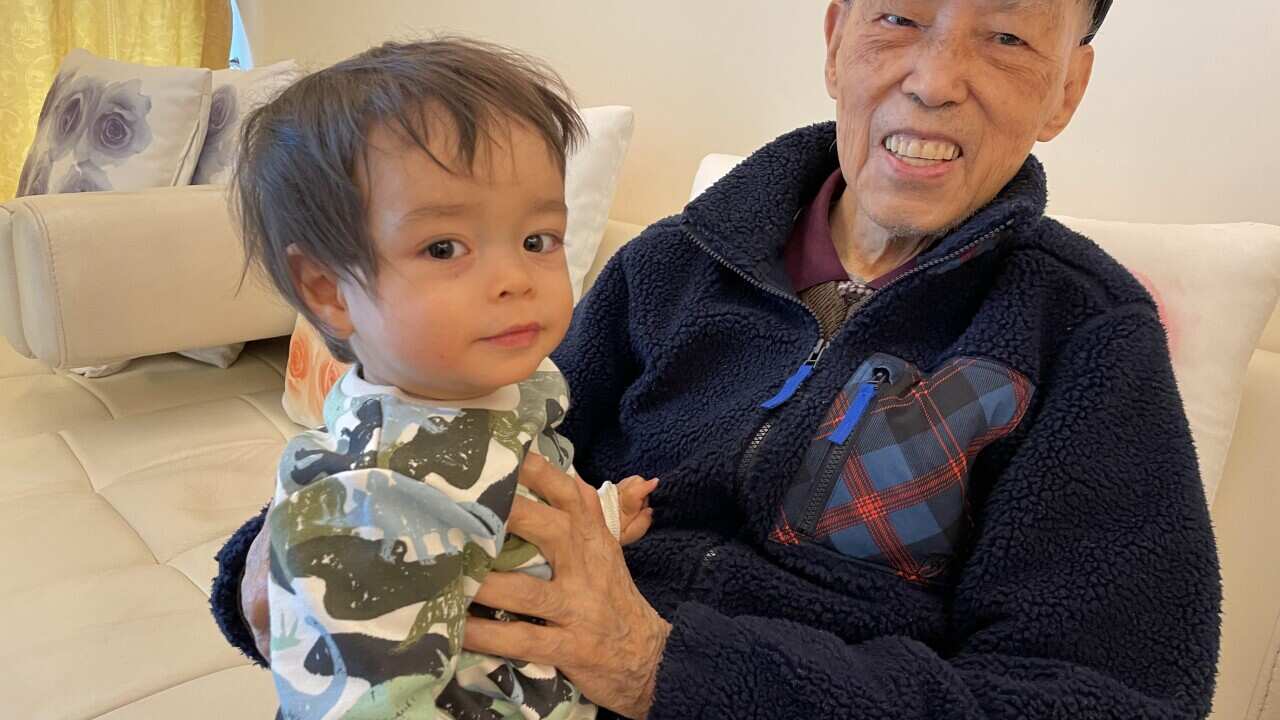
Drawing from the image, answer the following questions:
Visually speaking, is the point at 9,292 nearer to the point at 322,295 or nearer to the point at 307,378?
the point at 307,378

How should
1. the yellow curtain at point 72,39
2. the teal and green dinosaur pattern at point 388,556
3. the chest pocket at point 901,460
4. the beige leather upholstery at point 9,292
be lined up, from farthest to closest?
1. the yellow curtain at point 72,39
2. the beige leather upholstery at point 9,292
3. the chest pocket at point 901,460
4. the teal and green dinosaur pattern at point 388,556

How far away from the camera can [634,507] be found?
93cm

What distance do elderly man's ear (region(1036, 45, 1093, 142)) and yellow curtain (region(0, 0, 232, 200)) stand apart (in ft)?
11.2

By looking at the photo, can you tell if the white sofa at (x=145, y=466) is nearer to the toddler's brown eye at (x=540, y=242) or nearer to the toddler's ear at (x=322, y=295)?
the toddler's ear at (x=322, y=295)

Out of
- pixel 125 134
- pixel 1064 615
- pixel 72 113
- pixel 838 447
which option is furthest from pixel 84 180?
pixel 1064 615

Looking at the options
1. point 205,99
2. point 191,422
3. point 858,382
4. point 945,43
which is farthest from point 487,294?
point 205,99

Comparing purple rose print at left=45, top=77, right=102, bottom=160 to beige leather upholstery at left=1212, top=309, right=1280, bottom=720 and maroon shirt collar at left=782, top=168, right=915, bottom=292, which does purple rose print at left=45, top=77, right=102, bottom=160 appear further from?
beige leather upholstery at left=1212, top=309, right=1280, bottom=720

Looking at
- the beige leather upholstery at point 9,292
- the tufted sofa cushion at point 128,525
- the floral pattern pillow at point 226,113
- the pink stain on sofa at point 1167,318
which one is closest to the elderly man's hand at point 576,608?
the tufted sofa cushion at point 128,525

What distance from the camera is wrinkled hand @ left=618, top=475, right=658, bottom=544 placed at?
92 cm

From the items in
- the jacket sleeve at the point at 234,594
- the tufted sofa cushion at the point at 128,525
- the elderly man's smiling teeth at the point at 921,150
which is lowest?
the tufted sofa cushion at the point at 128,525

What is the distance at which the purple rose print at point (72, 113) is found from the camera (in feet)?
7.79

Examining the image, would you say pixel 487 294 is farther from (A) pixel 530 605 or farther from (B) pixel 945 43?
(B) pixel 945 43

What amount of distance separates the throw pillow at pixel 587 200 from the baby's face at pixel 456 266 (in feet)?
3.35

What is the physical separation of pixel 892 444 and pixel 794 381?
121 mm
